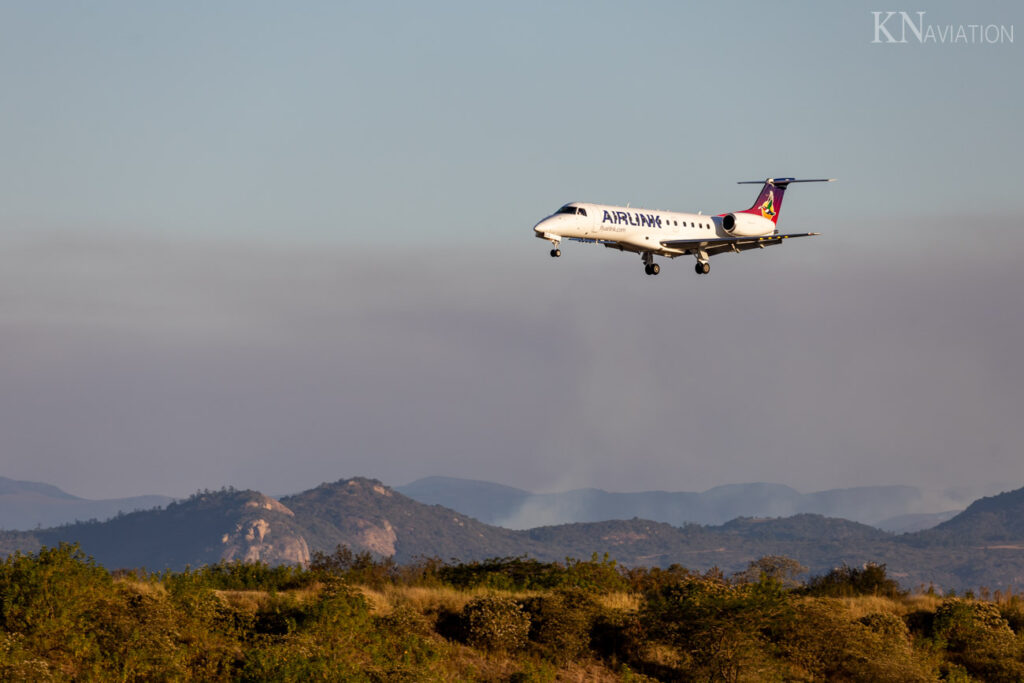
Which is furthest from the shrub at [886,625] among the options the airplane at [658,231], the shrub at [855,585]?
the airplane at [658,231]

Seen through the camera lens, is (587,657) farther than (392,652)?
Yes

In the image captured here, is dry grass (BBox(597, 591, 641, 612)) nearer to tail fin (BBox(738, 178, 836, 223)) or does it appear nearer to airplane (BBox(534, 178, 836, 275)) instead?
airplane (BBox(534, 178, 836, 275))

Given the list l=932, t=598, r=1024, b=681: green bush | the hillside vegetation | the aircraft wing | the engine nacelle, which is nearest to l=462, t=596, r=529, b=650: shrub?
the hillside vegetation

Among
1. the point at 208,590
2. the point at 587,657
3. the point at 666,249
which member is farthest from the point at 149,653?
the point at 666,249

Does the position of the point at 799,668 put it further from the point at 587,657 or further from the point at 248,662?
the point at 248,662

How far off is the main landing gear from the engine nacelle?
8334 mm

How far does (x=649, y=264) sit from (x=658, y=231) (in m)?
1.73

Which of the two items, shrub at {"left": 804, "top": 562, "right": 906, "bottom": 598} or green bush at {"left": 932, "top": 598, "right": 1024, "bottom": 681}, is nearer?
green bush at {"left": 932, "top": 598, "right": 1024, "bottom": 681}

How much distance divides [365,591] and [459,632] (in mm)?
3654

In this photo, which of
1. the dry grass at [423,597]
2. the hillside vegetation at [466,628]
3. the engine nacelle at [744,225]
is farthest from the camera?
the engine nacelle at [744,225]

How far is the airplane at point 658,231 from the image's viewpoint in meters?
60.2

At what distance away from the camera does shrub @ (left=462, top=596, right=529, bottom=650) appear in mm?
39188

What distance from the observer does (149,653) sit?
3297cm

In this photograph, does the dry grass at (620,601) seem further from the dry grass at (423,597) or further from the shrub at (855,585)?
the shrub at (855,585)
